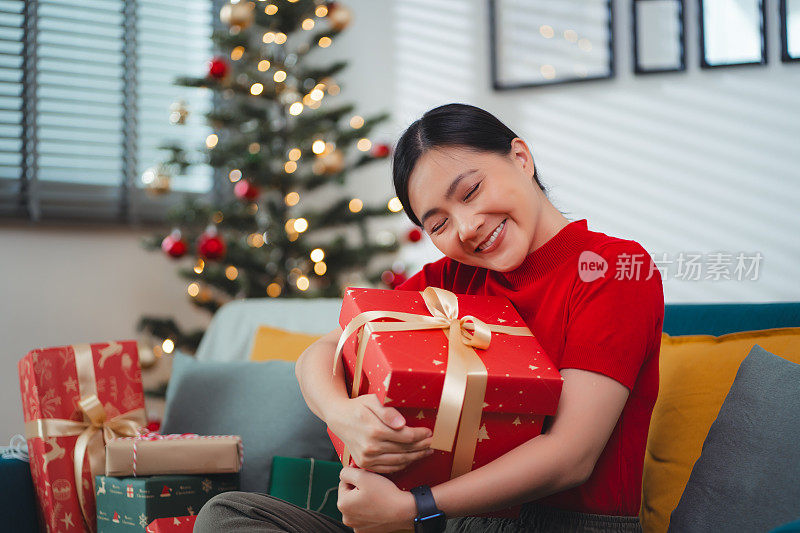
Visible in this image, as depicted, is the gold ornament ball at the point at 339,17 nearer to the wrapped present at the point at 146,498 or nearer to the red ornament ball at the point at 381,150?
the red ornament ball at the point at 381,150

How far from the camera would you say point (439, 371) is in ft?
2.69

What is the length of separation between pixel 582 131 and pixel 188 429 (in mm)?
1853

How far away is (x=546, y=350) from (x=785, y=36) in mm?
1877

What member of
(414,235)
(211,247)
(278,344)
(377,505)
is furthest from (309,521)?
(414,235)

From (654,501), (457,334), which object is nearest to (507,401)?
(457,334)

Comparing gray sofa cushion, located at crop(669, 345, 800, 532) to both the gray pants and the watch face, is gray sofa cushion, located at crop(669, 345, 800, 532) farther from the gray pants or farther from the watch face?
the watch face

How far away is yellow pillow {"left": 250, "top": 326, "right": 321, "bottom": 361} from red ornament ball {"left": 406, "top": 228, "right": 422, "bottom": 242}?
100 cm

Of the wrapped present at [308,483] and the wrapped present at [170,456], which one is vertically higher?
the wrapped present at [170,456]

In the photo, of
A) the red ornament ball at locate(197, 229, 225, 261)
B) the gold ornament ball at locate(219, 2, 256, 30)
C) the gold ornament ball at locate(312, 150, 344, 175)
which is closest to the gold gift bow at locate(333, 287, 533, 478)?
Result: the red ornament ball at locate(197, 229, 225, 261)

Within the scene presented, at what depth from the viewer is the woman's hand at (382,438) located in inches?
32.6

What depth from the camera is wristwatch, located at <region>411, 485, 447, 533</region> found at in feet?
2.76

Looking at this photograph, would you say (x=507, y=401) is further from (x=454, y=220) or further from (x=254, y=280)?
(x=254, y=280)

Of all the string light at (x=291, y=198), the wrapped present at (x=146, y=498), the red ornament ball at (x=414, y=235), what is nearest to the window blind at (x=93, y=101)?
the string light at (x=291, y=198)

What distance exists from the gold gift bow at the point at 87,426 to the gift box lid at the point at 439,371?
0.78m
